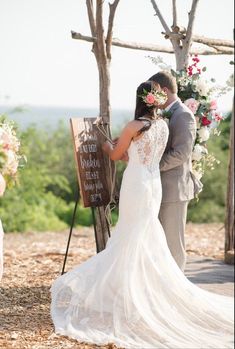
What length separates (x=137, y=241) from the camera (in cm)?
552

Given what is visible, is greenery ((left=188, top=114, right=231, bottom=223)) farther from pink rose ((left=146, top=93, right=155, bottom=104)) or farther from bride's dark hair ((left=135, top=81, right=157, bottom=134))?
pink rose ((left=146, top=93, right=155, bottom=104))

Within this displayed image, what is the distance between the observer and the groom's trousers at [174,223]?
5.87 m

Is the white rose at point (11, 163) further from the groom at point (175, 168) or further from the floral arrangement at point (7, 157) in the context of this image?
the groom at point (175, 168)

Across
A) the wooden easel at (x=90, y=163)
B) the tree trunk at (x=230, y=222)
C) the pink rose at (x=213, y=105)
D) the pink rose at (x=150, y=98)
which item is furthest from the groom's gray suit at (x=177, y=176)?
the tree trunk at (x=230, y=222)

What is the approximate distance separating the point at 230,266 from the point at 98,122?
127 inches

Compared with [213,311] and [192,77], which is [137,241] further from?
[192,77]

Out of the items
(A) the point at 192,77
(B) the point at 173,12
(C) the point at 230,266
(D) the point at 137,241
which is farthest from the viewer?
(C) the point at 230,266

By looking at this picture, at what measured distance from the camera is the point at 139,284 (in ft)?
17.7

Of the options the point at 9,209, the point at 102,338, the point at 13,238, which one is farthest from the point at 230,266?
the point at 9,209

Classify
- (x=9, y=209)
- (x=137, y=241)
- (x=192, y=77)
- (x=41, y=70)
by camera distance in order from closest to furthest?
(x=137, y=241)
(x=192, y=77)
(x=9, y=209)
(x=41, y=70)

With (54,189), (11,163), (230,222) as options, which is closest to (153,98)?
(11,163)

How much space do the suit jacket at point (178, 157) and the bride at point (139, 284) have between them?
15cm

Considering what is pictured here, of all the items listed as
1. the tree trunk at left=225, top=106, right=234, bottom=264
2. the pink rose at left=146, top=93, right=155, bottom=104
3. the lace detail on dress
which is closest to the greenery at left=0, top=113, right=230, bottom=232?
the tree trunk at left=225, top=106, right=234, bottom=264

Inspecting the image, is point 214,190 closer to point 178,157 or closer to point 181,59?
point 181,59
